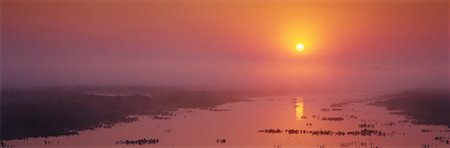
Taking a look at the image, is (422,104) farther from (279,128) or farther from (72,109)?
(72,109)

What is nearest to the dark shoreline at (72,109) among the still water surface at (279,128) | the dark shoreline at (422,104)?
the still water surface at (279,128)

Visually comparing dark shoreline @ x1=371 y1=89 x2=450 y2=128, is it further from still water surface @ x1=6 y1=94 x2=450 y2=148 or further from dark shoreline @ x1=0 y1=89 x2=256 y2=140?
dark shoreline @ x1=0 y1=89 x2=256 y2=140

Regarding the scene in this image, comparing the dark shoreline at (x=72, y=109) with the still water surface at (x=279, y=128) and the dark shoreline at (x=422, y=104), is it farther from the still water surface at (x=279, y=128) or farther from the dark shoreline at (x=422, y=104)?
the dark shoreline at (x=422, y=104)

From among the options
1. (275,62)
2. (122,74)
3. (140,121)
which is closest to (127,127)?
(140,121)

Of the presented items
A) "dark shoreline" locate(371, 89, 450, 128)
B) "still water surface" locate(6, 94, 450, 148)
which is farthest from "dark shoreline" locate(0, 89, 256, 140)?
"dark shoreline" locate(371, 89, 450, 128)

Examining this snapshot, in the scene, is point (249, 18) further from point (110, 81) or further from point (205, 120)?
point (110, 81)
